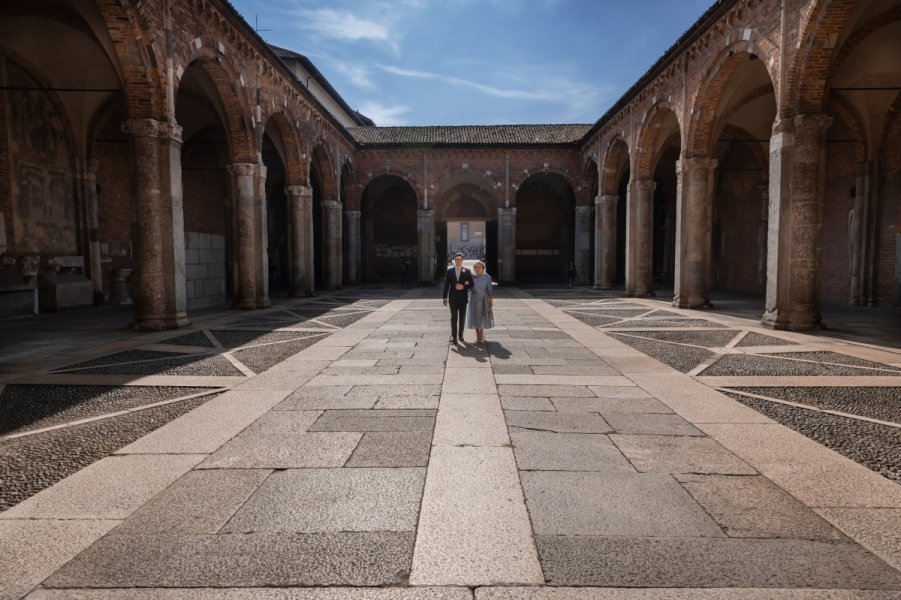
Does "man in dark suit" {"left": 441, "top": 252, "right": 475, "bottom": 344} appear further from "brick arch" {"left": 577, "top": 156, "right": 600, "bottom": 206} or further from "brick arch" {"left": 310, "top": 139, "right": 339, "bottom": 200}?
"brick arch" {"left": 577, "top": 156, "right": 600, "bottom": 206}

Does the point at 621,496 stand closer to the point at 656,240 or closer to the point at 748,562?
the point at 748,562

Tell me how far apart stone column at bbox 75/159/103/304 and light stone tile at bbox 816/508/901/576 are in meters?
18.0

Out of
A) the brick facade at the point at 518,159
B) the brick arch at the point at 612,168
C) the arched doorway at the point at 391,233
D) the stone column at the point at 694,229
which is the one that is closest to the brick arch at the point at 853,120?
the brick facade at the point at 518,159

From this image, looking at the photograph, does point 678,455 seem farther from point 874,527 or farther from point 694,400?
point 694,400

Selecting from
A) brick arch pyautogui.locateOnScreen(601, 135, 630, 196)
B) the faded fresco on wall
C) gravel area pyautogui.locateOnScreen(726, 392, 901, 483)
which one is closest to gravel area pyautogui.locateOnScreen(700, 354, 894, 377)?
gravel area pyautogui.locateOnScreen(726, 392, 901, 483)

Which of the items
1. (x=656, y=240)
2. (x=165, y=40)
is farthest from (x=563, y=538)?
(x=656, y=240)

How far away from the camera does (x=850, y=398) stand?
4.68m

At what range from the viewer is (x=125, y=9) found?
8242 mm

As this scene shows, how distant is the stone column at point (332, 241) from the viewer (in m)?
21.1

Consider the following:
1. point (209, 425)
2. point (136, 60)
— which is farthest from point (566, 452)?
point (136, 60)

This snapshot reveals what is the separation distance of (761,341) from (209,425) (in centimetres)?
834

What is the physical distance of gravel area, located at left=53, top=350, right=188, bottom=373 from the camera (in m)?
6.32

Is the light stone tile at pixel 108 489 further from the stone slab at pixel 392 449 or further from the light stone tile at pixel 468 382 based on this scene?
the light stone tile at pixel 468 382

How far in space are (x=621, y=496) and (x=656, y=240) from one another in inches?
1038
